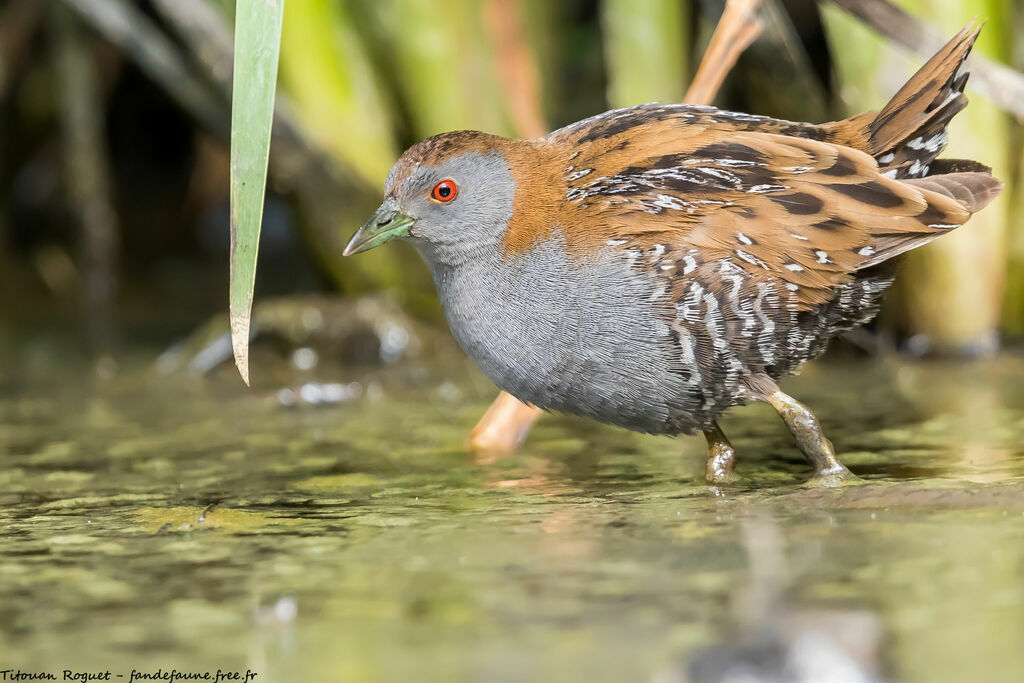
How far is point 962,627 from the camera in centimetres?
192

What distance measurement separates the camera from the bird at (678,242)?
298 cm

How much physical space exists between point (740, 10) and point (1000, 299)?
167cm

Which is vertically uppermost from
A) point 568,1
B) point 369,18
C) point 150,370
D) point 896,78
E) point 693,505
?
point 568,1

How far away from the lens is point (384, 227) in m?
3.28

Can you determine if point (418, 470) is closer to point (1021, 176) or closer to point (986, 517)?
point (986, 517)

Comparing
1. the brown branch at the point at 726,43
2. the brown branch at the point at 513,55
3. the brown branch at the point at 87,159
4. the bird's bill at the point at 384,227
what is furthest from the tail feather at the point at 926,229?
the brown branch at the point at 87,159

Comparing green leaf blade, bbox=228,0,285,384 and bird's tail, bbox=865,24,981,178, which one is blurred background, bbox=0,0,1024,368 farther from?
green leaf blade, bbox=228,0,285,384

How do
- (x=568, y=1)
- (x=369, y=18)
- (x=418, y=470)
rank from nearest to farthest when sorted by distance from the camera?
(x=418, y=470)
(x=369, y=18)
(x=568, y=1)

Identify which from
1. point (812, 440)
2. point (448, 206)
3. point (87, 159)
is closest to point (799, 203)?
point (812, 440)

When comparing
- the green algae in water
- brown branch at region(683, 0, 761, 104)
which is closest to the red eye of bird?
the green algae in water

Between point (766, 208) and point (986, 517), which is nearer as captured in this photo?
point (986, 517)

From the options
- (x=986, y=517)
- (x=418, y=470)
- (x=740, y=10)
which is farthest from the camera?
(x=740, y=10)

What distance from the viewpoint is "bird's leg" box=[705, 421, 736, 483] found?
3.04 metres

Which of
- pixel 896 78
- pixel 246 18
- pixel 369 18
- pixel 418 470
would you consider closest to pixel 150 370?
pixel 369 18
